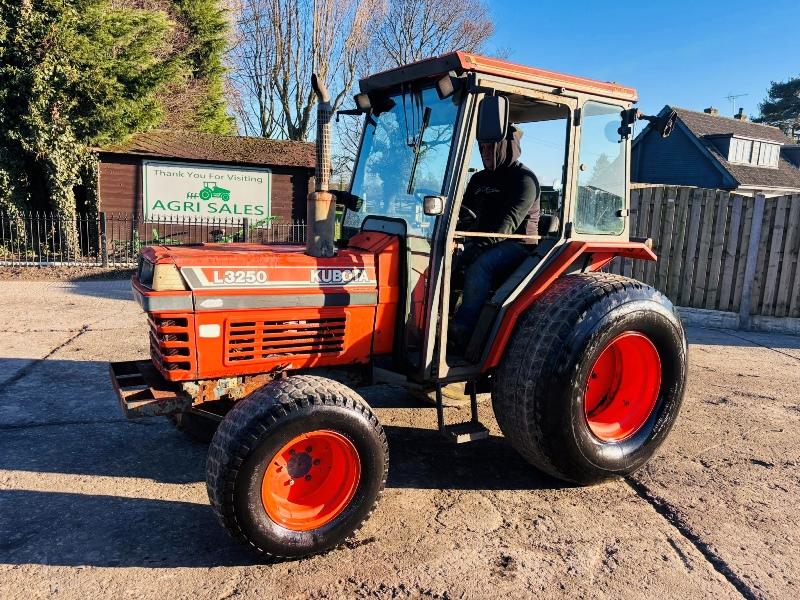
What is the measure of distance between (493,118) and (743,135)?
29016mm

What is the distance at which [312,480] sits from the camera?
3090mm

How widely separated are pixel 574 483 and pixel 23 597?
114 inches

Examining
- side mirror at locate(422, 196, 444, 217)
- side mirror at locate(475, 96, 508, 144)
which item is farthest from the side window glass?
side mirror at locate(422, 196, 444, 217)

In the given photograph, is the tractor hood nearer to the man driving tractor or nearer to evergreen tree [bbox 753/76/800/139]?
the man driving tractor

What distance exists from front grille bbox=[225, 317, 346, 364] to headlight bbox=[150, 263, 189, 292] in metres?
0.32

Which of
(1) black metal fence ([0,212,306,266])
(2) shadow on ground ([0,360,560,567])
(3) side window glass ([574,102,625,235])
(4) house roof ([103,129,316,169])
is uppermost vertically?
(4) house roof ([103,129,316,169])

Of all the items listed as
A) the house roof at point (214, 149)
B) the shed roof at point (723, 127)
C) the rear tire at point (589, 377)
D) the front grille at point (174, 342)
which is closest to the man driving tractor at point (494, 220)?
the rear tire at point (589, 377)

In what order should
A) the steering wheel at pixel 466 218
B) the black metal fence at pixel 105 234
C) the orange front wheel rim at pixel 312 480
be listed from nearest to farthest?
the orange front wheel rim at pixel 312 480, the steering wheel at pixel 466 218, the black metal fence at pixel 105 234

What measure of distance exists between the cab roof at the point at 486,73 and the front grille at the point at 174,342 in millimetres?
1910

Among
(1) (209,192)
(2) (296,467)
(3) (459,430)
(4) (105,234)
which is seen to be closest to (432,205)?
(3) (459,430)

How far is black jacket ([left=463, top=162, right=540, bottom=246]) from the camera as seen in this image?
3.77m

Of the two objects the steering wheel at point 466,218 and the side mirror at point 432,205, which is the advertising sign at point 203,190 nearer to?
the steering wheel at point 466,218

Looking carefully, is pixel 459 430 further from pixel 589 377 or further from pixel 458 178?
pixel 458 178

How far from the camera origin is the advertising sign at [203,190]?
15.5 metres
